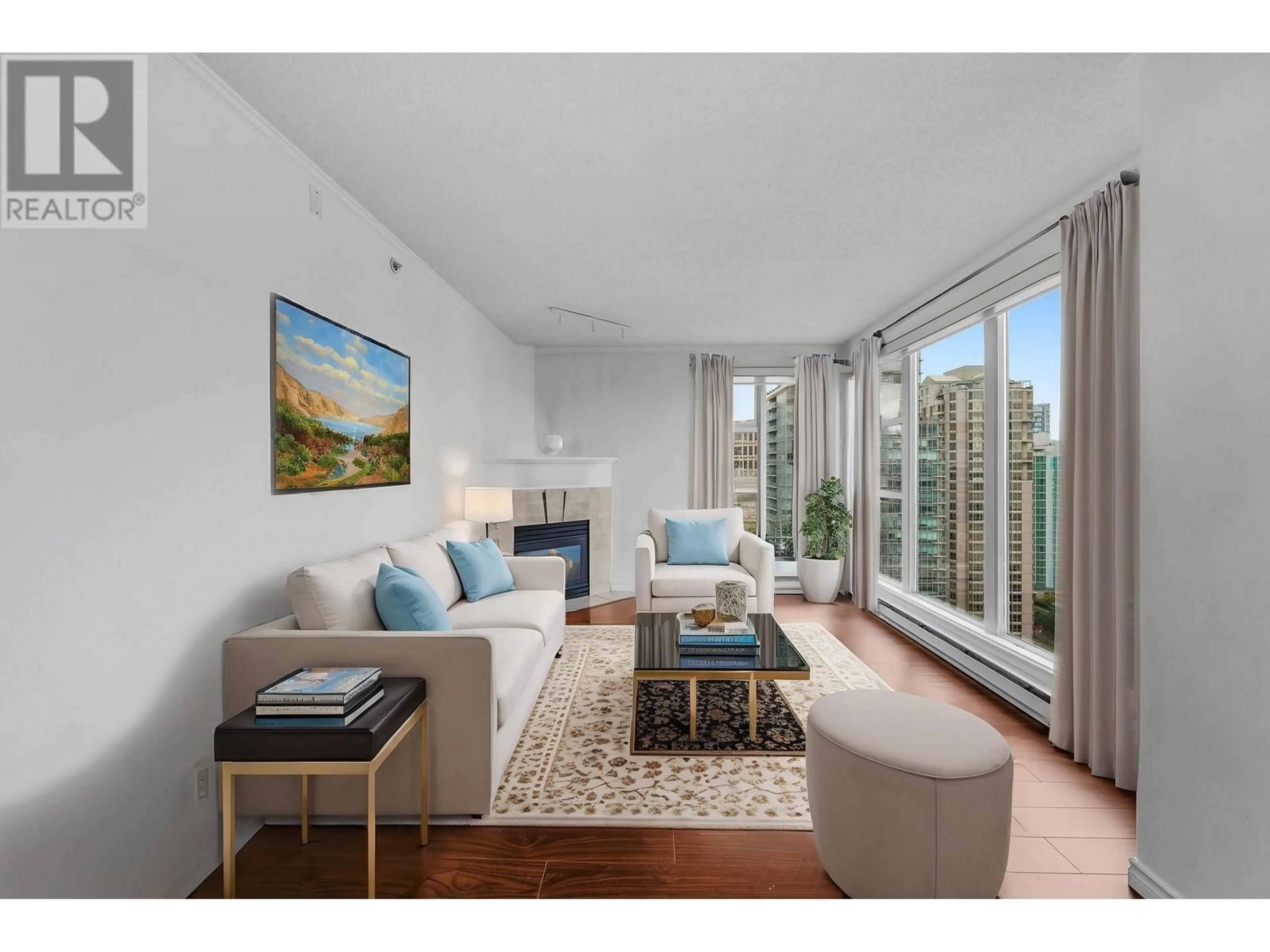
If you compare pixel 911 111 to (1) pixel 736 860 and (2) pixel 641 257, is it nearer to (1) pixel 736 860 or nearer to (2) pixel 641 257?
(2) pixel 641 257

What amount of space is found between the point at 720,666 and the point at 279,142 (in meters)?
2.80

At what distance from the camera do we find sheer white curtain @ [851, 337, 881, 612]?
5301 millimetres

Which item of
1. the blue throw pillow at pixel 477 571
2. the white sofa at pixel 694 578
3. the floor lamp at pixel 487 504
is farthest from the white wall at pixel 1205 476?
the floor lamp at pixel 487 504

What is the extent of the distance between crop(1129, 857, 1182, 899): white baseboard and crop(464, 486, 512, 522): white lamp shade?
3682 mm

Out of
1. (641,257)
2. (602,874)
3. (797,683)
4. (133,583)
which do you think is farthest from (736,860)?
(641,257)

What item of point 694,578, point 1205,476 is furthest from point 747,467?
point 1205,476

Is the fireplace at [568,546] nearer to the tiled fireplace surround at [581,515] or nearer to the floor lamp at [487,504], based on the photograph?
the tiled fireplace surround at [581,515]

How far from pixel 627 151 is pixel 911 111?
1.06 meters

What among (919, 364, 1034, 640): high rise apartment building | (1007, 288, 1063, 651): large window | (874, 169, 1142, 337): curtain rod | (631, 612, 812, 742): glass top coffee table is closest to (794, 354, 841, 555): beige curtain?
(874, 169, 1142, 337): curtain rod

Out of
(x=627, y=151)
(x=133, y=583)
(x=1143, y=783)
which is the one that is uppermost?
(x=627, y=151)

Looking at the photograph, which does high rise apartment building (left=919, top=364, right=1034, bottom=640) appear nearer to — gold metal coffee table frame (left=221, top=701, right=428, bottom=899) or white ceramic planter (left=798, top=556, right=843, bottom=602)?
white ceramic planter (left=798, top=556, right=843, bottom=602)

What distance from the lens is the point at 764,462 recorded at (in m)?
6.51

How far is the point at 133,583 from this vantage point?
65.9 inches

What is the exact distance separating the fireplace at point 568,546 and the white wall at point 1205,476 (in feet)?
13.4
